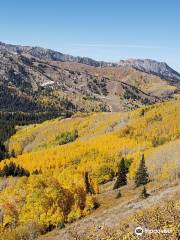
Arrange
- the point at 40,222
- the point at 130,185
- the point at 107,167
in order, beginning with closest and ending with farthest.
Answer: the point at 40,222, the point at 130,185, the point at 107,167

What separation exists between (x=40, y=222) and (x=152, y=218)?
242 ft

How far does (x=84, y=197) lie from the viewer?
124 m

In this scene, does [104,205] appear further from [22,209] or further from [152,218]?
[152,218]

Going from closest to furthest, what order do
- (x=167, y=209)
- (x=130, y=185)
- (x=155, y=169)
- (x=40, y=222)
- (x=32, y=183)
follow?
(x=167, y=209), (x=40, y=222), (x=32, y=183), (x=130, y=185), (x=155, y=169)

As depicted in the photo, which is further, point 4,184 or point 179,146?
point 179,146

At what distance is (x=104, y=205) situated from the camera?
124 metres

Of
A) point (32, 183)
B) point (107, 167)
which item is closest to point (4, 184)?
point (32, 183)

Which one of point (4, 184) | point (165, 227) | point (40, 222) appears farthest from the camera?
point (4, 184)

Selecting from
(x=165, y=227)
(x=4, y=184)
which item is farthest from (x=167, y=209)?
(x=4, y=184)

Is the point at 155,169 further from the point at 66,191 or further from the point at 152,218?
the point at 152,218

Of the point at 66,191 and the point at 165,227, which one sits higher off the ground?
the point at 165,227

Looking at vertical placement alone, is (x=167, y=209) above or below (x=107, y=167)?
above

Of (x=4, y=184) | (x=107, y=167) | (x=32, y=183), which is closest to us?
(x=32, y=183)

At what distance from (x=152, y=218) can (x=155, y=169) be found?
139 metres
